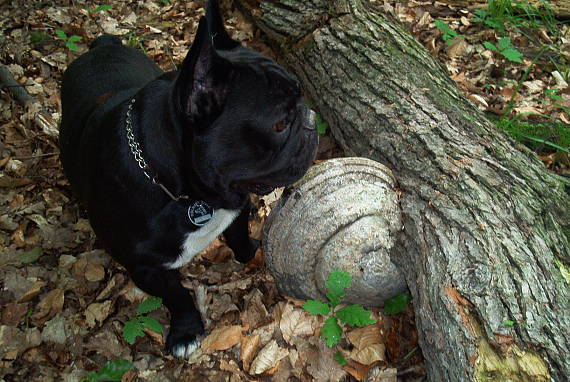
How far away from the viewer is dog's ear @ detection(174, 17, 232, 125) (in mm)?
2041

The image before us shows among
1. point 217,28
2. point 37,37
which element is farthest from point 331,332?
point 37,37

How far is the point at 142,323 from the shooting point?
3.17m

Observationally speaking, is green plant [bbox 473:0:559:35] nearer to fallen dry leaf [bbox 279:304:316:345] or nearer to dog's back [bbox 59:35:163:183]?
dog's back [bbox 59:35:163:183]

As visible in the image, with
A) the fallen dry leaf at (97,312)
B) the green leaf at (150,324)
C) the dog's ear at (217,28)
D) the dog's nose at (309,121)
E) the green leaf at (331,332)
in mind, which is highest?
the dog's ear at (217,28)

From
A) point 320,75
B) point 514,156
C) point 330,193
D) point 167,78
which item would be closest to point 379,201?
point 330,193

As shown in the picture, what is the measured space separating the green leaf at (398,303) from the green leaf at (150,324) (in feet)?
4.88

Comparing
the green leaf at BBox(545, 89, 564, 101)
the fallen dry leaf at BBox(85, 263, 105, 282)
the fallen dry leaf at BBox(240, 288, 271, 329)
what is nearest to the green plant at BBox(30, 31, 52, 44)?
the fallen dry leaf at BBox(85, 263, 105, 282)

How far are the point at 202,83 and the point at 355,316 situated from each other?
161cm

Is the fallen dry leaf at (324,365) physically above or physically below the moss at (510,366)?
below

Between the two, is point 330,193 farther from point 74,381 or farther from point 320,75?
point 74,381

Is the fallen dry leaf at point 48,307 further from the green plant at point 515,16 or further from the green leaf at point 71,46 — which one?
the green plant at point 515,16

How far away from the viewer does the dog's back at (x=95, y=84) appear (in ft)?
10.6

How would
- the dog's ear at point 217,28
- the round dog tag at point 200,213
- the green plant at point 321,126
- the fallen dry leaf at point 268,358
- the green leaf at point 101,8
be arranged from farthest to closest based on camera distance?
the green leaf at point 101,8 < the green plant at point 321,126 < the fallen dry leaf at point 268,358 < the round dog tag at point 200,213 < the dog's ear at point 217,28

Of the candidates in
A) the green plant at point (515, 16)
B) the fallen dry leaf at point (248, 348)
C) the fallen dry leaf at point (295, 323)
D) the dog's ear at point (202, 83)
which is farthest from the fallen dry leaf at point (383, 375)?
the green plant at point (515, 16)
